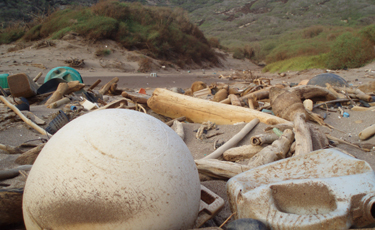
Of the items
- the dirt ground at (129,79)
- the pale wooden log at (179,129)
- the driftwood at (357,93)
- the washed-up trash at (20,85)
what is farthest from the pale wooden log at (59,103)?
the driftwood at (357,93)

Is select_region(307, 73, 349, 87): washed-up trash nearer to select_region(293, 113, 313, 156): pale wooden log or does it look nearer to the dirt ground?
the dirt ground

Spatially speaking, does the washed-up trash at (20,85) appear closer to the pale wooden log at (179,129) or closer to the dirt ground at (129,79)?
the dirt ground at (129,79)

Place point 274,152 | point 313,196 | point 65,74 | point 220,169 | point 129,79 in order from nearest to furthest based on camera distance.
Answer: point 313,196 → point 220,169 → point 274,152 → point 65,74 → point 129,79

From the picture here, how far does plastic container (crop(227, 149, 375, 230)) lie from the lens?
1.64 meters

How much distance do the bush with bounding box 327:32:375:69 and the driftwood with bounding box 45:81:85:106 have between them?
15.4 meters

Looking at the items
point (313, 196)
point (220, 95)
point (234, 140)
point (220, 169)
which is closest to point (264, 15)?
point (220, 95)

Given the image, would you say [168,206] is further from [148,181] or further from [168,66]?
[168,66]

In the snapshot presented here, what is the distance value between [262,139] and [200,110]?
2.05 metres

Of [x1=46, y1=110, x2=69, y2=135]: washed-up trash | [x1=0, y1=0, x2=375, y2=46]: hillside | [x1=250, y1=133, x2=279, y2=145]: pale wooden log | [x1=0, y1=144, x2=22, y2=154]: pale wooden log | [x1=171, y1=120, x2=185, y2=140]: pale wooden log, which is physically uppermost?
[x1=250, y1=133, x2=279, y2=145]: pale wooden log

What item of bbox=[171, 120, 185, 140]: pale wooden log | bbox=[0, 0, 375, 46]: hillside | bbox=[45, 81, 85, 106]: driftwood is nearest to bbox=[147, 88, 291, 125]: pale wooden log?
bbox=[171, 120, 185, 140]: pale wooden log

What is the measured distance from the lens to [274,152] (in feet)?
11.1

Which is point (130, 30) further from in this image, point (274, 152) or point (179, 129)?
point (274, 152)

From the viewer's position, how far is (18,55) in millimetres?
15859

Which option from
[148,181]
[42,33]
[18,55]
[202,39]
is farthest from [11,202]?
[202,39]
